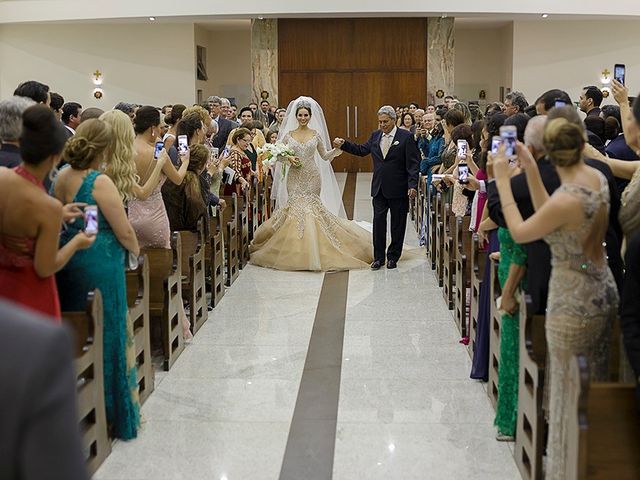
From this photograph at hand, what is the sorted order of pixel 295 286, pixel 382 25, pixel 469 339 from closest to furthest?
1. pixel 469 339
2. pixel 295 286
3. pixel 382 25

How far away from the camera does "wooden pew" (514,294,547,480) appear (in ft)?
12.8

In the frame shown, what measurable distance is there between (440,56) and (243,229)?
44.6 ft

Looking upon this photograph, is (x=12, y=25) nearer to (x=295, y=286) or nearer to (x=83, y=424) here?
(x=295, y=286)

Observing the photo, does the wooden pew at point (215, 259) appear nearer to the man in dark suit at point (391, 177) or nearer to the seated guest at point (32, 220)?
the man in dark suit at point (391, 177)

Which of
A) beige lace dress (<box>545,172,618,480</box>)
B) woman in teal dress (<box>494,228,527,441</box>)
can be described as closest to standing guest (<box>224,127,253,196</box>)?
→ woman in teal dress (<box>494,228,527,441</box>)

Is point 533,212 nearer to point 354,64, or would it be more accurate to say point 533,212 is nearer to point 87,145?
point 87,145

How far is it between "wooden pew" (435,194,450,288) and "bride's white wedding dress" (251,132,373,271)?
92cm

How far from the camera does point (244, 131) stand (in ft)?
32.0

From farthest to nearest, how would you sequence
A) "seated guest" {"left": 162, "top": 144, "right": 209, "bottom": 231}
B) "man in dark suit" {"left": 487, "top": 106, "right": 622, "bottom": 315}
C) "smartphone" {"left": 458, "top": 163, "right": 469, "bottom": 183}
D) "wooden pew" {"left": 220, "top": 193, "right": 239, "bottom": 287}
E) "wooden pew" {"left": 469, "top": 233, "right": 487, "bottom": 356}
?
"wooden pew" {"left": 220, "top": 193, "right": 239, "bottom": 287}
"seated guest" {"left": 162, "top": 144, "right": 209, "bottom": 231}
"wooden pew" {"left": 469, "top": 233, "right": 487, "bottom": 356}
"smartphone" {"left": 458, "top": 163, "right": 469, "bottom": 183}
"man in dark suit" {"left": 487, "top": 106, "right": 622, "bottom": 315}

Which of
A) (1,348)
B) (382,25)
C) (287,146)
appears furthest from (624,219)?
(382,25)

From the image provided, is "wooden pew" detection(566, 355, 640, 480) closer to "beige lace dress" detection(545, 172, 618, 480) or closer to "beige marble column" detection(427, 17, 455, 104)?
"beige lace dress" detection(545, 172, 618, 480)

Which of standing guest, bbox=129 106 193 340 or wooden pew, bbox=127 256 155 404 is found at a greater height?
standing guest, bbox=129 106 193 340

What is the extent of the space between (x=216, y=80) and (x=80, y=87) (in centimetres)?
376

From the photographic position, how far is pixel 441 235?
8820 mm
